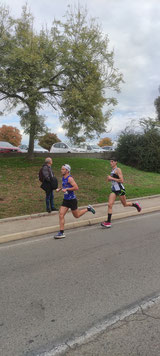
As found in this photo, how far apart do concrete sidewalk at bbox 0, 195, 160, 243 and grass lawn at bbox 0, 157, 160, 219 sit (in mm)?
599

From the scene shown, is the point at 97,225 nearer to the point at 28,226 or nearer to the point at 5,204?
the point at 28,226

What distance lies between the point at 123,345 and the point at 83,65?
568 inches

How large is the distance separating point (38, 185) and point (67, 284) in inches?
340

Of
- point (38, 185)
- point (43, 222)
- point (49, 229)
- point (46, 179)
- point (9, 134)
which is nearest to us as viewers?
point (49, 229)

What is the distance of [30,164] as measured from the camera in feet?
53.8

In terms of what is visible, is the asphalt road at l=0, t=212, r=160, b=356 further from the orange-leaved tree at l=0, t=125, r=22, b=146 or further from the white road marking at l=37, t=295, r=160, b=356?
the orange-leaved tree at l=0, t=125, r=22, b=146

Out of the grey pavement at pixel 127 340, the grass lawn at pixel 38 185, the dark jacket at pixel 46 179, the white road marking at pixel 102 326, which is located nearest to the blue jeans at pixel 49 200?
the dark jacket at pixel 46 179

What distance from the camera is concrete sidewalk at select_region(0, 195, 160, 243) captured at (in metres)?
6.32

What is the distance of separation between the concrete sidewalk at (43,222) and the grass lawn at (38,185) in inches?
23.6

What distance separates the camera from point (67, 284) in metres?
3.75

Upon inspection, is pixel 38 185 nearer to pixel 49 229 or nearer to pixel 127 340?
pixel 49 229

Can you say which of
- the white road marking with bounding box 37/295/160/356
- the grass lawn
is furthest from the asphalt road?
the grass lawn

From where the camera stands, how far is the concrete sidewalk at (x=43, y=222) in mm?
6320

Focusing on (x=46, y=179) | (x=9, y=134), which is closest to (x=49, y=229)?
(x=46, y=179)
